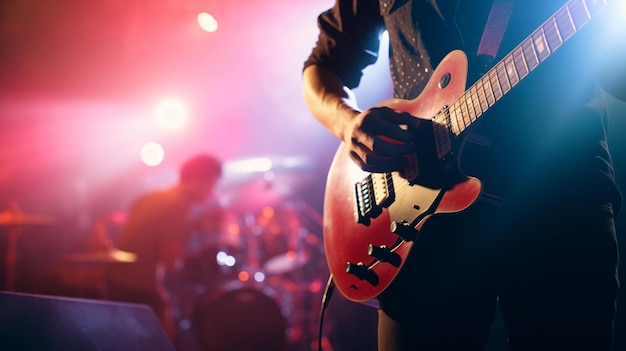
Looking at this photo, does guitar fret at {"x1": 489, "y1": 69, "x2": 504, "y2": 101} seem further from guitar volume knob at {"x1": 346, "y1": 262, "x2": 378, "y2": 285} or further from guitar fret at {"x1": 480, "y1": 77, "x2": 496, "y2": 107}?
guitar volume knob at {"x1": 346, "y1": 262, "x2": 378, "y2": 285}

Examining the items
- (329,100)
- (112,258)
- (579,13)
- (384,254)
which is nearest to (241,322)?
(112,258)

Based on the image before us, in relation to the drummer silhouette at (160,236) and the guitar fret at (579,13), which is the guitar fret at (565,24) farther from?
the drummer silhouette at (160,236)

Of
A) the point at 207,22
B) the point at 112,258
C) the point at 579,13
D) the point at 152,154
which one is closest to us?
the point at 579,13

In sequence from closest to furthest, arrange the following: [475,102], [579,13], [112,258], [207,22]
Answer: [579,13], [475,102], [112,258], [207,22]

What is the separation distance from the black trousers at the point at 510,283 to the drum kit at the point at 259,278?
3.82m

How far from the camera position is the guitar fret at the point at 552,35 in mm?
1087

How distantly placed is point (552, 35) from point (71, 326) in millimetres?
1441

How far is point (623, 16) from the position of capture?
104cm

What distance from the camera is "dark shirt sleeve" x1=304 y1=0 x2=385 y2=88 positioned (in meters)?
1.88

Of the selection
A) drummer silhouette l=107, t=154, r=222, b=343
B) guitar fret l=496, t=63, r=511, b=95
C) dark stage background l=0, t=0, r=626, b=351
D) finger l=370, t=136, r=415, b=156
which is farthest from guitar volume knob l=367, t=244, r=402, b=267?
dark stage background l=0, t=0, r=626, b=351

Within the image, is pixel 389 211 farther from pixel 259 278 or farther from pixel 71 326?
pixel 259 278

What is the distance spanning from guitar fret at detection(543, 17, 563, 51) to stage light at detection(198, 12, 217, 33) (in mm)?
6655

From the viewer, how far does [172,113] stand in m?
8.49

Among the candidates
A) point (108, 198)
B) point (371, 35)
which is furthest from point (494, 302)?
point (108, 198)
